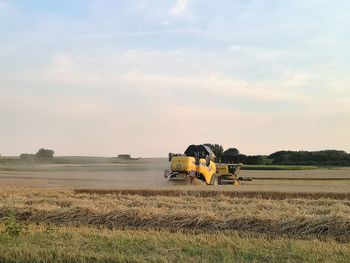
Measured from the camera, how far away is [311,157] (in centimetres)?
9412

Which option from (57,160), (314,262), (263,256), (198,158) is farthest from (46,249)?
(57,160)

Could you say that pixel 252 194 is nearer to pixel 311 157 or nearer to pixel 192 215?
pixel 192 215

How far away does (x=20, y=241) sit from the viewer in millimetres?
9320

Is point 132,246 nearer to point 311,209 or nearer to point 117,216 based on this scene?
point 117,216

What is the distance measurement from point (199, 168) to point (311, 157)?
69.0 meters

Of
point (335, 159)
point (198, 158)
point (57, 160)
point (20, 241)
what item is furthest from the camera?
point (335, 159)

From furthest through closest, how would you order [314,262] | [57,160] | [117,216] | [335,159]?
[335,159] < [57,160] < [117,216] < [314,262]

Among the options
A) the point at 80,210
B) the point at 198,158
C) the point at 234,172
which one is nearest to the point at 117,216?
the point at 80,210

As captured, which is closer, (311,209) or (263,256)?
(263,256)

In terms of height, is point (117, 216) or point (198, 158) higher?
point (198, 158)

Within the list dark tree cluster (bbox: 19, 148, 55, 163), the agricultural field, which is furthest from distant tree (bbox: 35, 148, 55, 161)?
the agricultural field

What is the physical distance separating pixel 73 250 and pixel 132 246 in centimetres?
104

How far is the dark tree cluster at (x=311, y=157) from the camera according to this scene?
89.9 meters

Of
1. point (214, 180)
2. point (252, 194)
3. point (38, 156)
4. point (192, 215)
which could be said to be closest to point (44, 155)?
point (38, 156)
